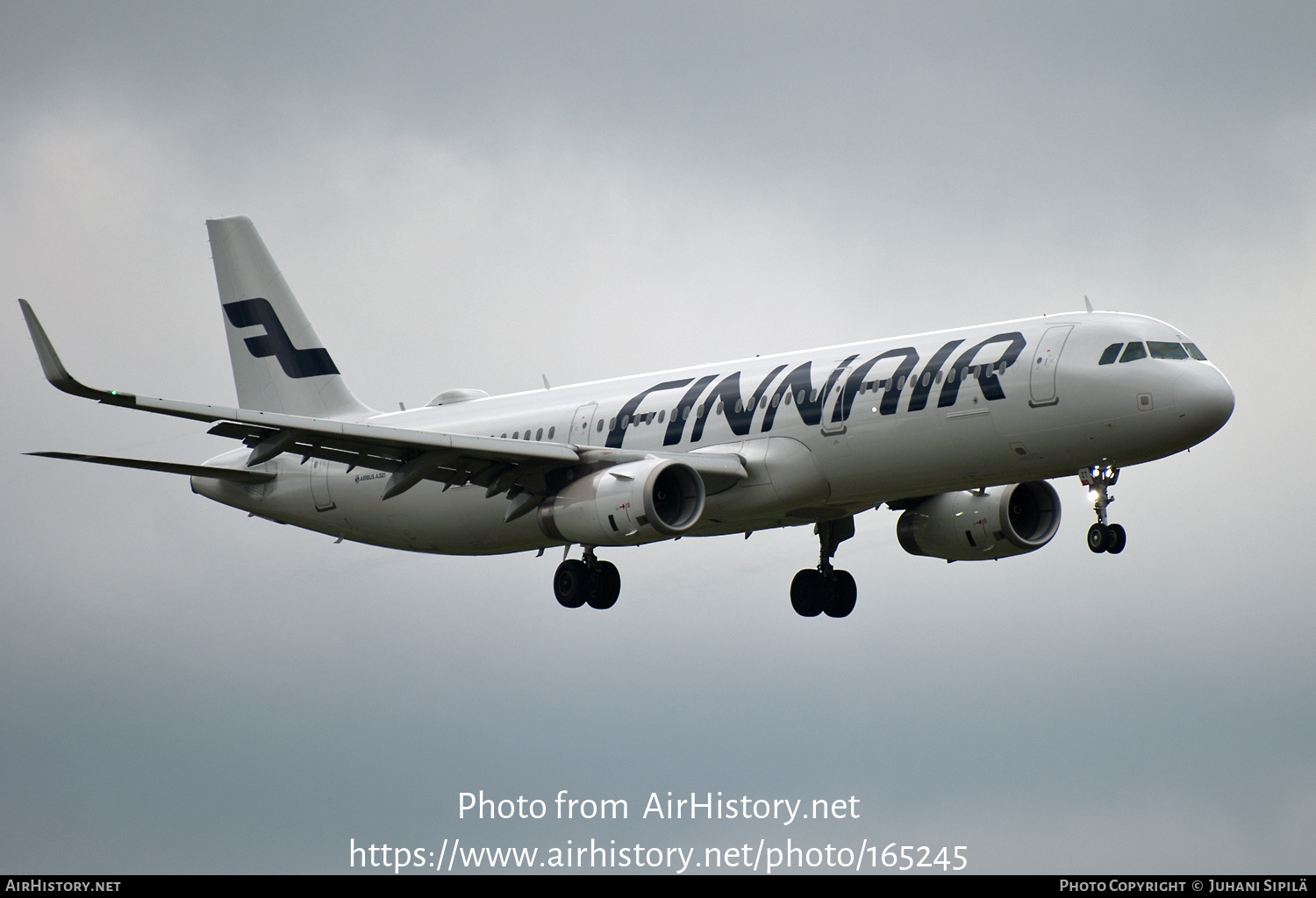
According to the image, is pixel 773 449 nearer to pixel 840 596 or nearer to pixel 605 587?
pixel 605 587

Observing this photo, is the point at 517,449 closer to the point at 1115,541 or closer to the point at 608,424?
the point at 608,424

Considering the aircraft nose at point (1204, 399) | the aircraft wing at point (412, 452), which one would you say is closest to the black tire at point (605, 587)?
the aircraft wing at point (412, 452)

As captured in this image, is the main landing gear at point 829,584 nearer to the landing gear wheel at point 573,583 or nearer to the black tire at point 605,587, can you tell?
the black tire at point 605,587

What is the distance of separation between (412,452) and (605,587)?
603 cm

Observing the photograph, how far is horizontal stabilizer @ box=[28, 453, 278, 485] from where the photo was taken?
120ft

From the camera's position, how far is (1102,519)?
34.3m

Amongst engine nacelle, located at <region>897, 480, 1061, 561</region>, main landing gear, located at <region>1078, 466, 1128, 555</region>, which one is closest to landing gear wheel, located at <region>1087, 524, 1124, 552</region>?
main landing gear, located at <region>1078, 466, 1128, 555</region>

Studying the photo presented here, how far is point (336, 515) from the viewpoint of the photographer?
44844 millimetres

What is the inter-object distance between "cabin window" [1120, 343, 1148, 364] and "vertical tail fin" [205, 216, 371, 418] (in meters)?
23.3

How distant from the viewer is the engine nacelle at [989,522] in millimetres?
41250

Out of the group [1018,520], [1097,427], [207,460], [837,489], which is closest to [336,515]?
[207,460]

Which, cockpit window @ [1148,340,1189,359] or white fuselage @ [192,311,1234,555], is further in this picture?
cockpit window @ [1148,340,1189,359]

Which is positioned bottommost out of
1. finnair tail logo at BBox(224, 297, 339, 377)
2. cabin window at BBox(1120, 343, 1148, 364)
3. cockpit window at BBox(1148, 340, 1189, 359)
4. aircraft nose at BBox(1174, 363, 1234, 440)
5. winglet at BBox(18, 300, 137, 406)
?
winglet at BBox(18, 300, 137, 406)

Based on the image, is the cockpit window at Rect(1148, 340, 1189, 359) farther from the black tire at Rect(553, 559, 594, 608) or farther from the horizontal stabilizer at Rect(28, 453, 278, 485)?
the horizontal stabilizer at Rect(28, 453, 278, 485)
